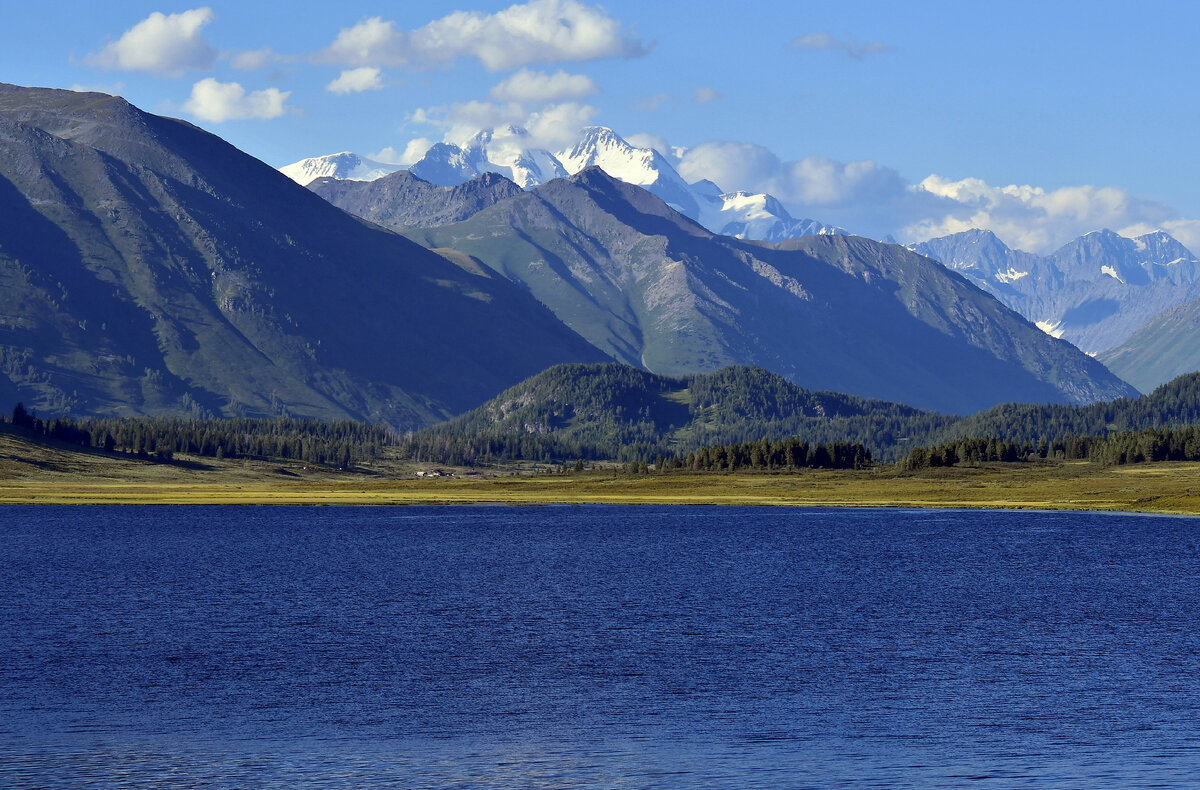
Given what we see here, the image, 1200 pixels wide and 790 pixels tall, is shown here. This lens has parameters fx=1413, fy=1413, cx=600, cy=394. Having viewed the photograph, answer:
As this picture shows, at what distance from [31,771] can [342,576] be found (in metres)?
73.7

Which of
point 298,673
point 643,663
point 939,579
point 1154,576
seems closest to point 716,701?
point 643,663

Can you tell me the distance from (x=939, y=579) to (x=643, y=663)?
2166 inches

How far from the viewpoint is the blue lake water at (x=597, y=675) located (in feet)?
178

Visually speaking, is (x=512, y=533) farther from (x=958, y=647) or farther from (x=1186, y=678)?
(x=1186, y=678)

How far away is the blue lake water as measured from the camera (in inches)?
2141

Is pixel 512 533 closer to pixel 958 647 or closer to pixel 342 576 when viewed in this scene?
pixel 342 576

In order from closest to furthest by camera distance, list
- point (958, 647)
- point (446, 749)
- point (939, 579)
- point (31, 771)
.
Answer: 1. point (31, 771)
2. point (446, 749)
3. point (958, 647)
4. point (939, 579)

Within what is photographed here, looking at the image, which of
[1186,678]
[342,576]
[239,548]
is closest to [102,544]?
[239,548]

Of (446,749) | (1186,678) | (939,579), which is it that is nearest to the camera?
(446,749)

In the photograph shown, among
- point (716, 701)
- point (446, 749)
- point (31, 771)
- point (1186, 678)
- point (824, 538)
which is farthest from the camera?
point (824, 538)

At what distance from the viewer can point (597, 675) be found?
73250mm

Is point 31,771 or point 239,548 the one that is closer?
point 31,771

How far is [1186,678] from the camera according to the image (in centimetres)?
7238

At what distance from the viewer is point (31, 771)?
172 feet
